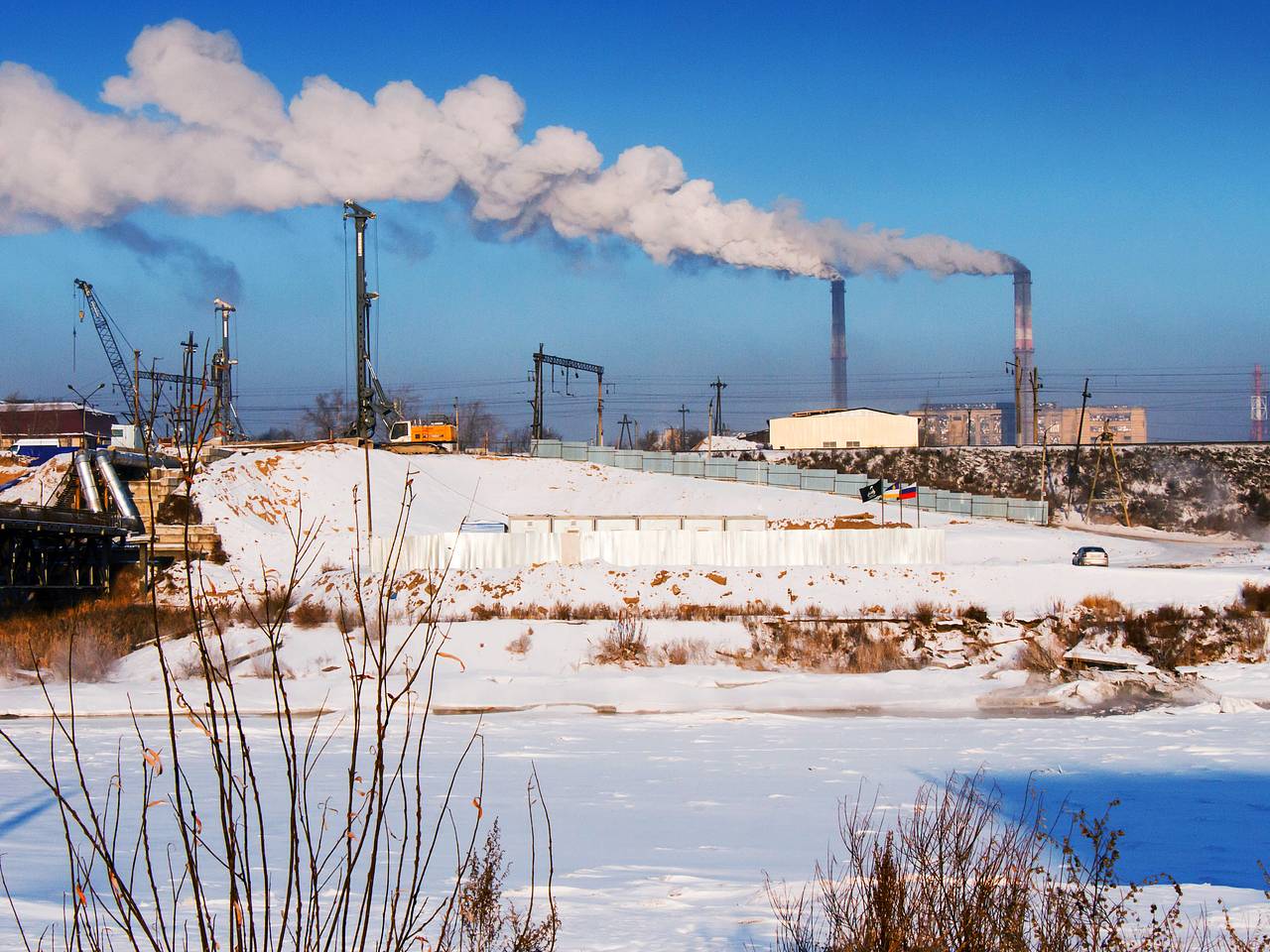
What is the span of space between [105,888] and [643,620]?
2648cm

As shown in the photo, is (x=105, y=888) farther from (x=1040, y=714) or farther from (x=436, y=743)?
(x=1040, y=714)

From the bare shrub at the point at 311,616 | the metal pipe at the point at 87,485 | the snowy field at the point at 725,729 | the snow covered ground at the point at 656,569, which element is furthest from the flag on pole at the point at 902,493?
the metal pipe at the point at 87,485

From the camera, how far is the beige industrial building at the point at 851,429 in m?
96.3

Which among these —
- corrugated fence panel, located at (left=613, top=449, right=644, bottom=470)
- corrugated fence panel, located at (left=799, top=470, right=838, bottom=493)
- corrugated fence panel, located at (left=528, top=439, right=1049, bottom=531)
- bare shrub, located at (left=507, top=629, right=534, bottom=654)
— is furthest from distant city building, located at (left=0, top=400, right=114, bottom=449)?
bare shrub, located at (left=507, top=629, right=534, bottom=654)

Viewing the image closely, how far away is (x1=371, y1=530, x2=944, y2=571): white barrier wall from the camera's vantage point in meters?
43.9

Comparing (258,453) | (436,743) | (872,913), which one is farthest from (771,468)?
(872,913)

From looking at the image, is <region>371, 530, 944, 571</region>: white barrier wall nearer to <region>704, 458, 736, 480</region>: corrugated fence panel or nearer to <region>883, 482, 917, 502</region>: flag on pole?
<region>883, 482, 917, 502</region>: flag on pole

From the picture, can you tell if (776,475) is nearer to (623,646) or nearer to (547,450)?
(547,450)

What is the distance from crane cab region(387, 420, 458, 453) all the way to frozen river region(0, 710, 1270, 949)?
54.0 meters

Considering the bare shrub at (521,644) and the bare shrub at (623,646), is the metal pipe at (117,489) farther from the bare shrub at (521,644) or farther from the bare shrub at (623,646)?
the bare shrub at (623,646)

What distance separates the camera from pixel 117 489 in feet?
164

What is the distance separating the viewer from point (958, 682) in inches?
1142

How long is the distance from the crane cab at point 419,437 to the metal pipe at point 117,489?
85.0ft

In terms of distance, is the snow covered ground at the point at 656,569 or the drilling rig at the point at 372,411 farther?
the drilling rig at the point at 372,411
